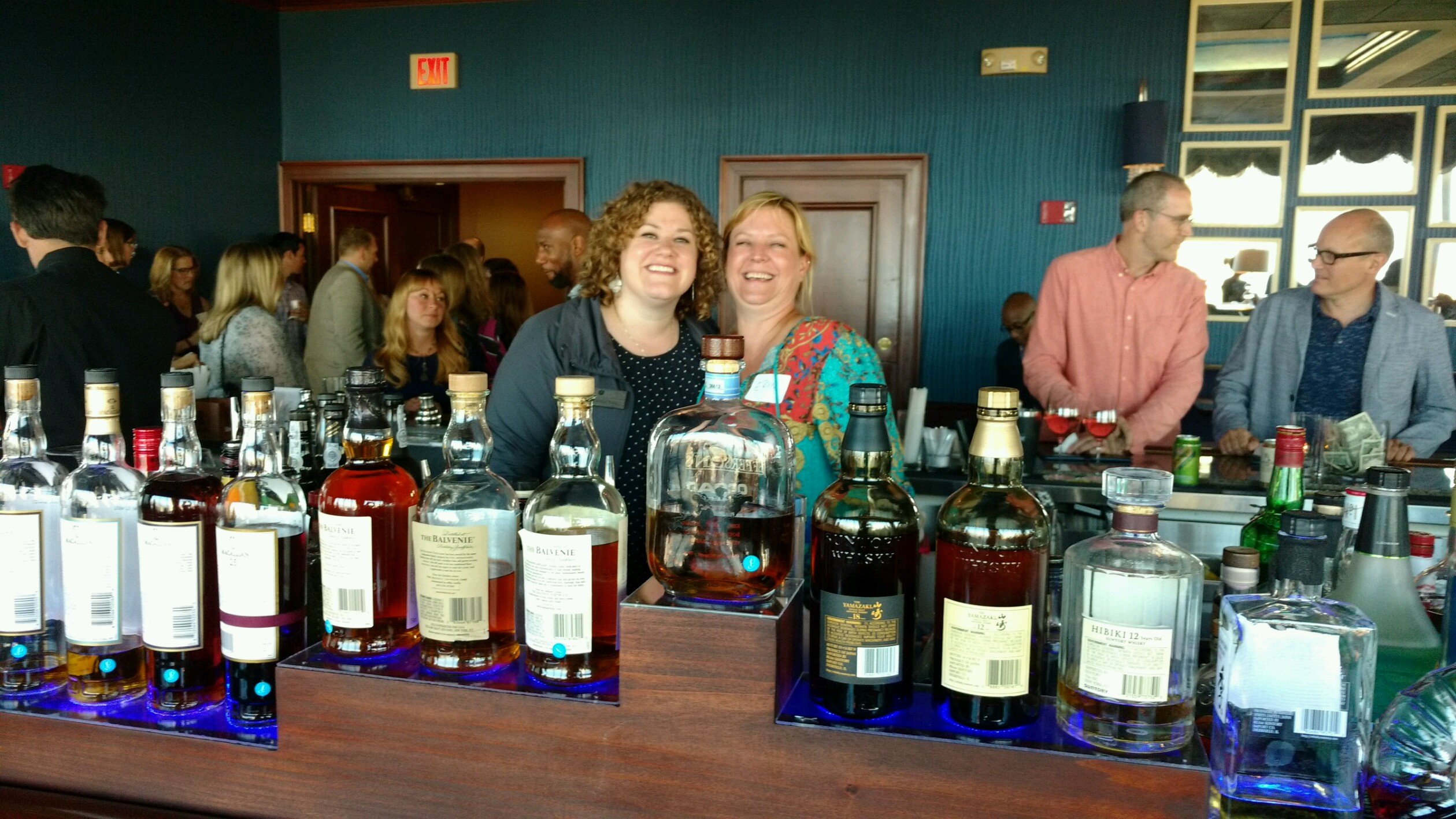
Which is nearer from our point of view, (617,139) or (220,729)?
(220,729)

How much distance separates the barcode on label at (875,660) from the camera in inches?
36.0

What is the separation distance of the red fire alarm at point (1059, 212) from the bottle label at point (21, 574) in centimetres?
476

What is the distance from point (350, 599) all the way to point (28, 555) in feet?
1.26

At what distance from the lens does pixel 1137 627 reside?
0.85m

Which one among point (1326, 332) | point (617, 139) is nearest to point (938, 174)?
point (617, 139)

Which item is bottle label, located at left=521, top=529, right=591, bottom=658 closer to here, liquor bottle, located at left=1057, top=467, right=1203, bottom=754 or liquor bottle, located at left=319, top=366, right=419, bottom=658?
liquor bottle, located at left=319, top=366, right=419, bottom=658

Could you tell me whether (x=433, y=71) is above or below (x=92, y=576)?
above

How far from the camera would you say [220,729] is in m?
1.04

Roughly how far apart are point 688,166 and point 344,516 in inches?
188

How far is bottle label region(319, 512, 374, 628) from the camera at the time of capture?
1.00 m

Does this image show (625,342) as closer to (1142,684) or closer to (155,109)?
(1142,684)

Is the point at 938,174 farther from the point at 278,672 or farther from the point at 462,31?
the point at 278,672

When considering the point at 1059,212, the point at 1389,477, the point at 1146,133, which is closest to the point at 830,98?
the point at 1059,212

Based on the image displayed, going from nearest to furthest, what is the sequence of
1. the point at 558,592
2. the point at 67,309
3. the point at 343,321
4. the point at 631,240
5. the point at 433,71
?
1. the point at 558,592
2. the point at 631,240
3. the point at 67,309
4. the point at 343,321
5. the point at 433,71
